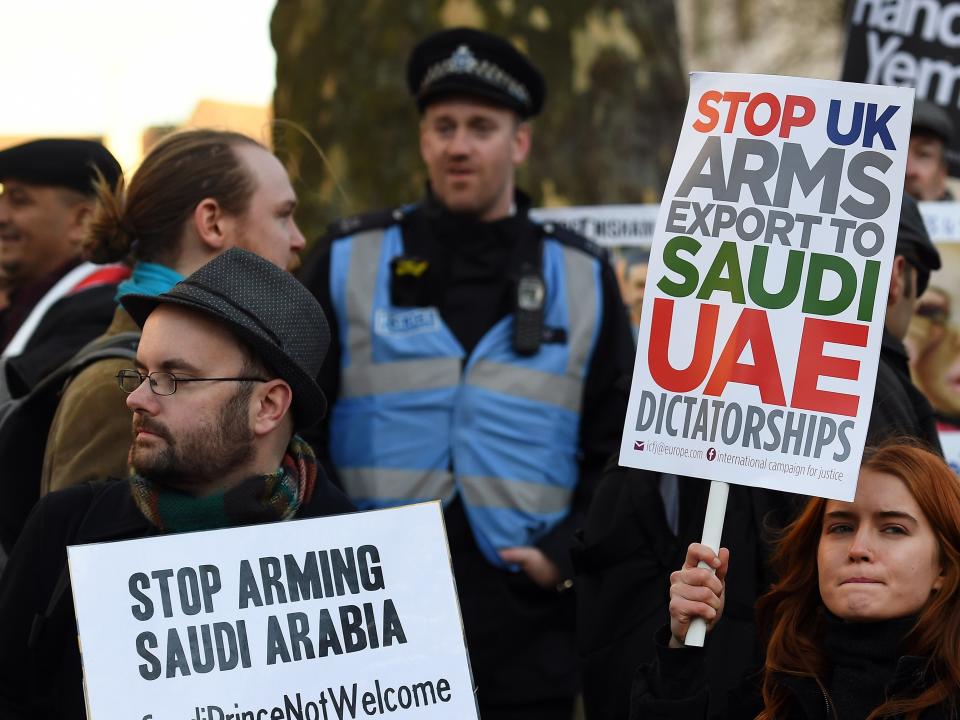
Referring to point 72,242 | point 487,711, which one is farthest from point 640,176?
point 487,711

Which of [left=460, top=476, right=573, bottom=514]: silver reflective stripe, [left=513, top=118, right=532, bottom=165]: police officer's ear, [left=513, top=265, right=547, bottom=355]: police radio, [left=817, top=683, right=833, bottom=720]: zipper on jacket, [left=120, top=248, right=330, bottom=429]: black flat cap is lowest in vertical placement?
[left=817, top=683, right=833, bottom=720]: zipper on jacket

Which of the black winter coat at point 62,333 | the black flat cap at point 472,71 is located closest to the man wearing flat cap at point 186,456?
the black winter coat at point 62,333

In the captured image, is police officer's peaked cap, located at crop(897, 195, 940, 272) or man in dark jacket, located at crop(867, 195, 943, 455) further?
police officer's peaked cap, located at crop(897, 195, 940, 272)

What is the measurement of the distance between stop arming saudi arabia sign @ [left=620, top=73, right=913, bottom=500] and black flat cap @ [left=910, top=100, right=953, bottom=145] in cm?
281

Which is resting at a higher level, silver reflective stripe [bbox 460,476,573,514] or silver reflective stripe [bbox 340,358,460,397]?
silver reflective stripe [bbox 340,358,460,397]

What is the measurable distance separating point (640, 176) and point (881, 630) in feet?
14.8

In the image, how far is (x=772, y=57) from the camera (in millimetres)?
32219

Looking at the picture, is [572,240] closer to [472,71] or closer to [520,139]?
[520,139]

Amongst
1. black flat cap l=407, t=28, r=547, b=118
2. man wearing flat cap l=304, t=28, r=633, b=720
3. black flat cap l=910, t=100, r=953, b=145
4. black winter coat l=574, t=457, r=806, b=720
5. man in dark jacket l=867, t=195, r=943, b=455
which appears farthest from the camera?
black flat cap l=910, t=100, r=953, b=145

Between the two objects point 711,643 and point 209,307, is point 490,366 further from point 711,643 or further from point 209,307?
point 209,307

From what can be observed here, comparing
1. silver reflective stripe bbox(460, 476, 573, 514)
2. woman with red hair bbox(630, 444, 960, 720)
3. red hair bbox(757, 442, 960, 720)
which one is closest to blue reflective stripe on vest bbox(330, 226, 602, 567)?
silver reflective stripe bbox(460, 476, 573, 514)

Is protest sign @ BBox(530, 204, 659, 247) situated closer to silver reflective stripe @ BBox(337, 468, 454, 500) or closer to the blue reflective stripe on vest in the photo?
the blue reflective stripe on vest

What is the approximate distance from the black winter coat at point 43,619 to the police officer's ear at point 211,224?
3.43 feet

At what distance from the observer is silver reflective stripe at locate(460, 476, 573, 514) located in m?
4.81
